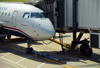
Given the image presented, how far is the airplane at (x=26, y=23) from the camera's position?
2056cm

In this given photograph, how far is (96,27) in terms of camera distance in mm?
19312

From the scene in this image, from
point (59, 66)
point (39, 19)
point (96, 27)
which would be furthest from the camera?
point (39, 19)

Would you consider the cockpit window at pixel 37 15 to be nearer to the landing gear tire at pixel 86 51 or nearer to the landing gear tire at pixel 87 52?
the landing gear tire at pixel 86 51

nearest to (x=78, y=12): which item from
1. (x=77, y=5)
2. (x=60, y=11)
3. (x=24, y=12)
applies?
(x=77, y=5)

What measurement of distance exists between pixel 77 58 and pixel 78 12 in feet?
14.1

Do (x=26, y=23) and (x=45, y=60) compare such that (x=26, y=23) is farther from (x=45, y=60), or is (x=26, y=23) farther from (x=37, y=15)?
(x=45, y=60)

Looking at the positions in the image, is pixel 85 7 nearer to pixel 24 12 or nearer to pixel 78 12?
pixel 78 12

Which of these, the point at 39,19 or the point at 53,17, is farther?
the point at 53,17

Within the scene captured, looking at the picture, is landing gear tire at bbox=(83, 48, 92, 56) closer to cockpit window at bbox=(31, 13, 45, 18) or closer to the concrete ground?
the concrete ground

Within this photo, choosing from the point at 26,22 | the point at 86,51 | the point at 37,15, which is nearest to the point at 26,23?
the point at 26,22

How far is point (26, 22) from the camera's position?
21.6 m

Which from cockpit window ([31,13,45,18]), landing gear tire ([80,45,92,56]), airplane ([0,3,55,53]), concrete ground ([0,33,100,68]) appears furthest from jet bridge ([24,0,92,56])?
cockpit window ([31,13,45,18])

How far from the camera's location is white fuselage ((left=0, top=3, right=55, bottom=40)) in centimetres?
2053

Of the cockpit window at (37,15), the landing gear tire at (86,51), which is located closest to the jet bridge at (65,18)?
the landing gear tire at (86,51)
